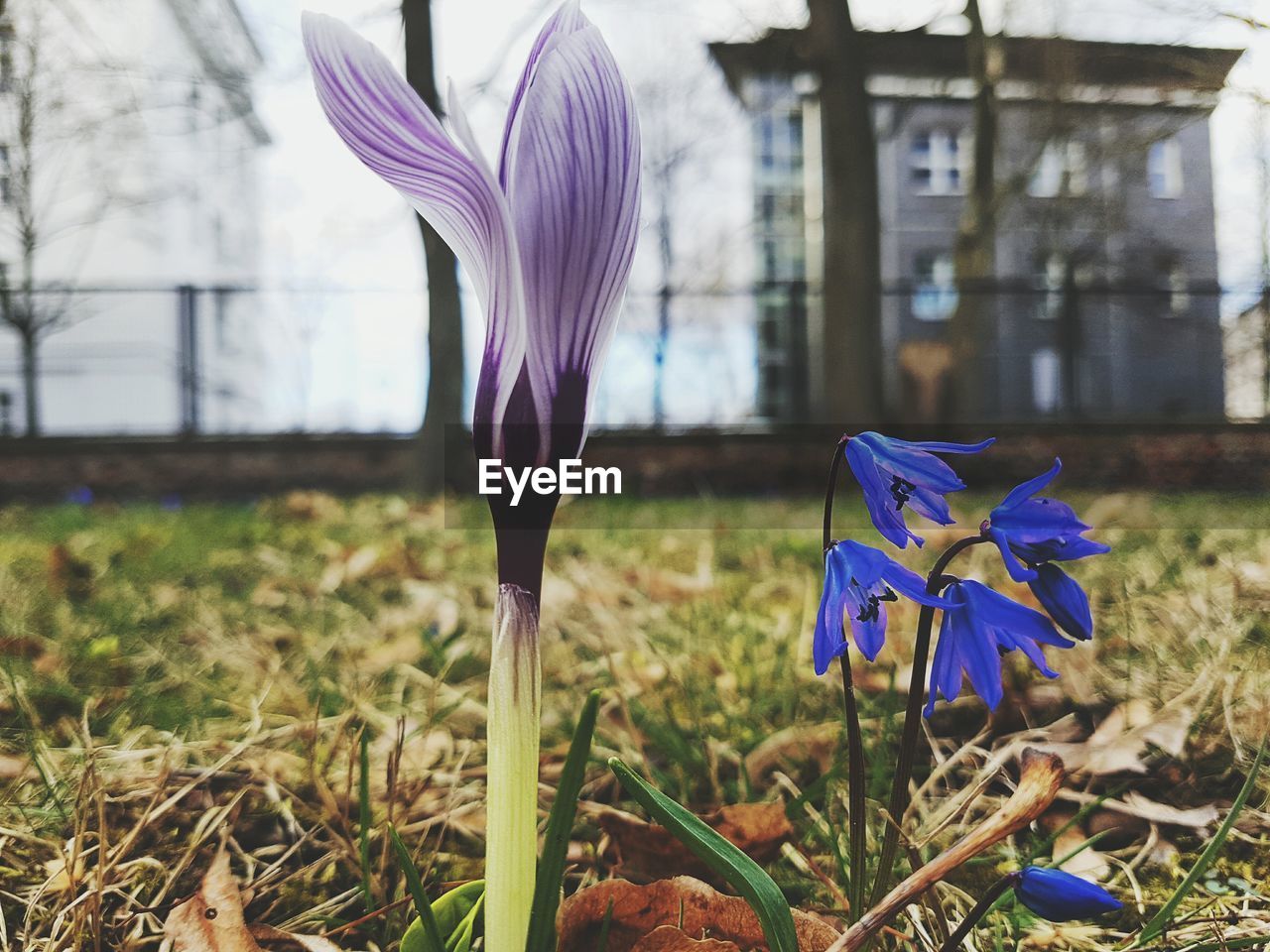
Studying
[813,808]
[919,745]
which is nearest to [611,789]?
[813,808]

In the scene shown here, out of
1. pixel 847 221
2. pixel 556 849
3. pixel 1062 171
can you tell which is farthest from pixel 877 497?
pixel 1062 171

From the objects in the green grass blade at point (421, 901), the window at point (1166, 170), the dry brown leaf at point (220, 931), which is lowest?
the dry brown leaf at point (220, 931)

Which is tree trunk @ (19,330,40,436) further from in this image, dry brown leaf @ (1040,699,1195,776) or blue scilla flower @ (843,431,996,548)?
blue scilla flower @ (843,431,996,548)

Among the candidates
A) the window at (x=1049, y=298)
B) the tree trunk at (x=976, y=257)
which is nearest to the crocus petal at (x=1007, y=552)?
the tree trunk at (x=976, y=257)

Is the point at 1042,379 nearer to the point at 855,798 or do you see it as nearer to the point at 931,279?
the point at 931,279

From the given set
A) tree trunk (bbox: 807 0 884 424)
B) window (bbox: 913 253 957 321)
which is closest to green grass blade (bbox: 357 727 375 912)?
tree trunk (bbox: 807 0 884 424)

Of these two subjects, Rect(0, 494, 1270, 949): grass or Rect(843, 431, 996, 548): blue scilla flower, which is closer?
Rect(843, 431, 996, 548): blue scilla flower

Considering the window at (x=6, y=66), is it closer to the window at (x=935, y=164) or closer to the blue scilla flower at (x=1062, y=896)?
the blue scilla flower at (x=1062, y=896)

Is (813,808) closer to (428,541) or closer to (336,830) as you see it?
(336,830)
